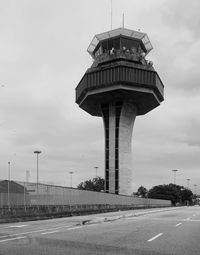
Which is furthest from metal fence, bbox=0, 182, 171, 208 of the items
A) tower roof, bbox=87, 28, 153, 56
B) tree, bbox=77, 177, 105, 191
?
tree, bbox=77, 177, 105, 191

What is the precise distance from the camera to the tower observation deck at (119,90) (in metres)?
107

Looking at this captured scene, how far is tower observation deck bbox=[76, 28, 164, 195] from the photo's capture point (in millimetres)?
106938

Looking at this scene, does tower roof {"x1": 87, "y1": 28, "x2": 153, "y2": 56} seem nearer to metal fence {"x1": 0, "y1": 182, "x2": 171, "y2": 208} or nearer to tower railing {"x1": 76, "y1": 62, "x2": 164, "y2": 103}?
tower railing {"x1": 76, "y1": 62, "x2": 164, "y2": 103}

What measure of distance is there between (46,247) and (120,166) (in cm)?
9688

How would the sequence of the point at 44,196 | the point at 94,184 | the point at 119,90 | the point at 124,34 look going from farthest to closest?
1. the point at 94,184
2. the point at 124,34
3. the point at 119,90
4. the point at 44,196

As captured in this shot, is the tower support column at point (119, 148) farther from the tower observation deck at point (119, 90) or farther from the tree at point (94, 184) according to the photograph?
the tree at point (94, 184)

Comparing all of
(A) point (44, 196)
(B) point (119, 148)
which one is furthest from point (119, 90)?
(A) point (44, 196)

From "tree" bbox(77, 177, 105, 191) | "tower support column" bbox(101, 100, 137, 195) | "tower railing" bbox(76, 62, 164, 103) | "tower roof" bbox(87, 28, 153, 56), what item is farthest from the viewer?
"tree" bbox(77, 177, 105, 191)

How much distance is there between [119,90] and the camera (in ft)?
348

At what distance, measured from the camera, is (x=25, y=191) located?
3697cm

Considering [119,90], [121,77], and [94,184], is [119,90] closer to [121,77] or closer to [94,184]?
[121,77]

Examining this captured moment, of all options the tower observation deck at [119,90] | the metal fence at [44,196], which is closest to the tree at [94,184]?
the tower observation deck at [119,90]

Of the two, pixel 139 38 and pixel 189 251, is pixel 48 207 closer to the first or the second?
pixel 189 251

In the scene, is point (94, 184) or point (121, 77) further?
point (94, 184)
